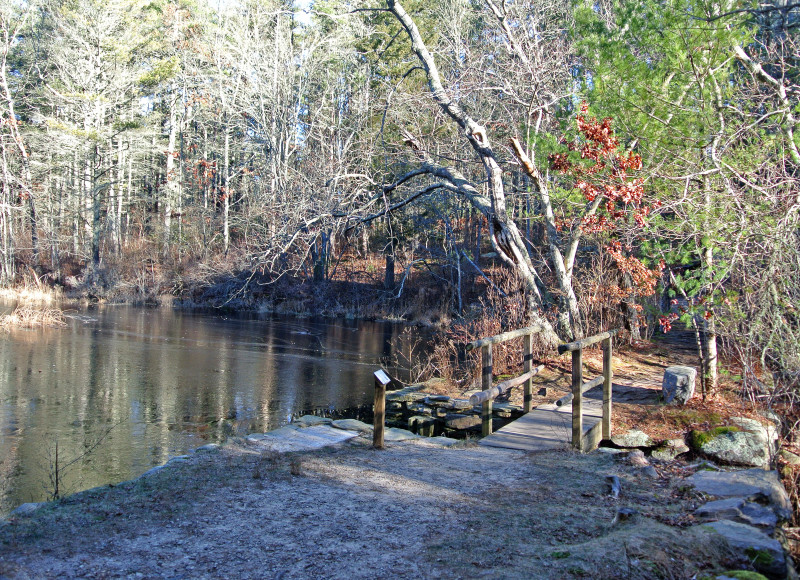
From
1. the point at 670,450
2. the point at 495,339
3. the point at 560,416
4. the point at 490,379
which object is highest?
the point at 495,339

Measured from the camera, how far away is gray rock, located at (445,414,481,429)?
10.3 m

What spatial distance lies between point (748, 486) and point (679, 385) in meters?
3.76

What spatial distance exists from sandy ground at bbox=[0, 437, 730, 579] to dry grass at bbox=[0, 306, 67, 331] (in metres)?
15.8

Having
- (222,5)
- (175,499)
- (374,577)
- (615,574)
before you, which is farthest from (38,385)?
(222,5)

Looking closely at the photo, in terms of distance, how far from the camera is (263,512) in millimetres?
5180

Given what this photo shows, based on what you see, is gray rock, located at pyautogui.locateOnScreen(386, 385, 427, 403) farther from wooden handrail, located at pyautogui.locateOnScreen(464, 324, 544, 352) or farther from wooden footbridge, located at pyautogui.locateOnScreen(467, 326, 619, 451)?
wooden handrail, located at pyautogui.locateOnScreen(464, 324, 544, 352)

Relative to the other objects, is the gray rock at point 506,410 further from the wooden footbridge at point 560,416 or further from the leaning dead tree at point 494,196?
the leaning dead tree at point 494,196

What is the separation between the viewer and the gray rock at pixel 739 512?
4.36 metres

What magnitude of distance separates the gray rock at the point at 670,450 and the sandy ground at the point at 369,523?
678mm

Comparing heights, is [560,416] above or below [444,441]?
above

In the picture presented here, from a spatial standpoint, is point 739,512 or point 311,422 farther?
point 311,422

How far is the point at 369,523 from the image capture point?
196 inches

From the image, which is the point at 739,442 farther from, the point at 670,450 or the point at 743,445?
the point at 670,450

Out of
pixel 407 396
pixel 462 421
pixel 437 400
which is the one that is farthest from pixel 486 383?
pixel 407 396
